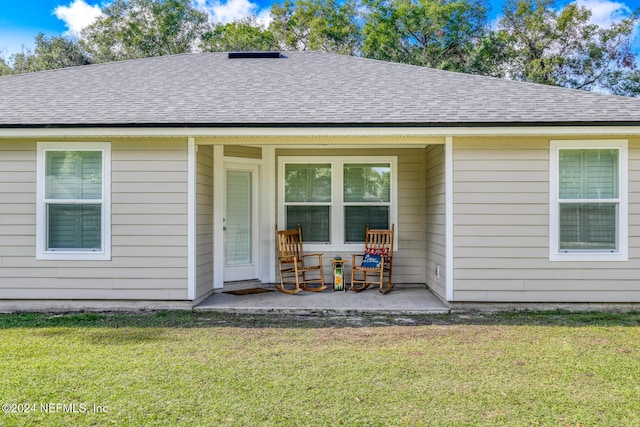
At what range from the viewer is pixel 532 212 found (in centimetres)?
542

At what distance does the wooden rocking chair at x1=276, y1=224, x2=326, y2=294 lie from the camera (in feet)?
21.7

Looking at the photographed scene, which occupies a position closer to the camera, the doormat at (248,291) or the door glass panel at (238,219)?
the doormat at (248,291)

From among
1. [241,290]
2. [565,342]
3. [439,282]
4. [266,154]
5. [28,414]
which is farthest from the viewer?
[266,154]

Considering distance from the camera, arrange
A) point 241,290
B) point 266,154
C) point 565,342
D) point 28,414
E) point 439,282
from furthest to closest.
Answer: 1. point 266,154
2. point 241,290
3. point 439,282
4. point 565,342
5. point 28,414

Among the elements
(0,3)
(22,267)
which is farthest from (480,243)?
(0,3)

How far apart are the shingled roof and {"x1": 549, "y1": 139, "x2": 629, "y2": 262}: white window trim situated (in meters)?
0.31

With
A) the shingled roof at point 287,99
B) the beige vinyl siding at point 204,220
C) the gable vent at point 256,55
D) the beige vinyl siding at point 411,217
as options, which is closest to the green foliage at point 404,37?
the gable vent at point 256,55

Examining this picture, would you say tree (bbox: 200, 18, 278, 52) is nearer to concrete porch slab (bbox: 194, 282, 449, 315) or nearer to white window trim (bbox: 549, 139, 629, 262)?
concrete porch slab (bbox: 194, 282, 449, 315)

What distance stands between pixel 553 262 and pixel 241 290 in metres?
4.05

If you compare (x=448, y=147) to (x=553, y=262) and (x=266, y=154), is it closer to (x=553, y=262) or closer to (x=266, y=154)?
(x=553, y=262)

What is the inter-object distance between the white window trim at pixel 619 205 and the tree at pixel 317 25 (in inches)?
Result: 679

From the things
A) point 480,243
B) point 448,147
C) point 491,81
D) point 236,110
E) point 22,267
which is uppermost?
point 491,81

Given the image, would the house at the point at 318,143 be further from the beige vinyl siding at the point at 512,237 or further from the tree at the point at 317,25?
the tree at the point at 317,25

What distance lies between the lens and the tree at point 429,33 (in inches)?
783
